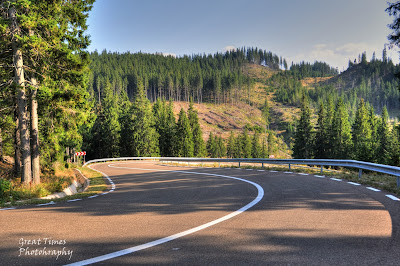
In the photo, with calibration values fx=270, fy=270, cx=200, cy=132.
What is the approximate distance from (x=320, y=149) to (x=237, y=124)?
85.5 meters

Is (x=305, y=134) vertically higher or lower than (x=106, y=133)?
lower

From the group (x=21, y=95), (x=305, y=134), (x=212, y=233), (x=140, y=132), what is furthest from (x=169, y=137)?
(x=212, y=233)

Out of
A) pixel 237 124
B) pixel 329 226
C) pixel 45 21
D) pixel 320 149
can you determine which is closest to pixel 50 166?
pixel 45 21

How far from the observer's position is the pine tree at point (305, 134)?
55.2m

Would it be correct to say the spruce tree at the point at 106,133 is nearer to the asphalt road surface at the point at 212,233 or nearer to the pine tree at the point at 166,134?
the pine tree at the point at 166,134

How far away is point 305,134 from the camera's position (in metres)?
55.5

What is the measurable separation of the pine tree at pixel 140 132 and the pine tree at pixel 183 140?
618 cm

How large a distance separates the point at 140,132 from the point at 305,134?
115 ft

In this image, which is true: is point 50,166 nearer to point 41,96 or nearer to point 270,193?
point 41,96

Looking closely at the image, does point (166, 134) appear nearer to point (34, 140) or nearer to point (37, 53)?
point (34, 140)

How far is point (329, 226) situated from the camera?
4.92 m

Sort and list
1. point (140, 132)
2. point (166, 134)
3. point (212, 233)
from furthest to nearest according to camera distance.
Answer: point (166, 134), point (140, 132), point (212, 233)

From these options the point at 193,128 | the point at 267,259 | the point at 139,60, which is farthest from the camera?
the point at 139,60

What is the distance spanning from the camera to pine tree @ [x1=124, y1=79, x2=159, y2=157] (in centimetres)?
5938
